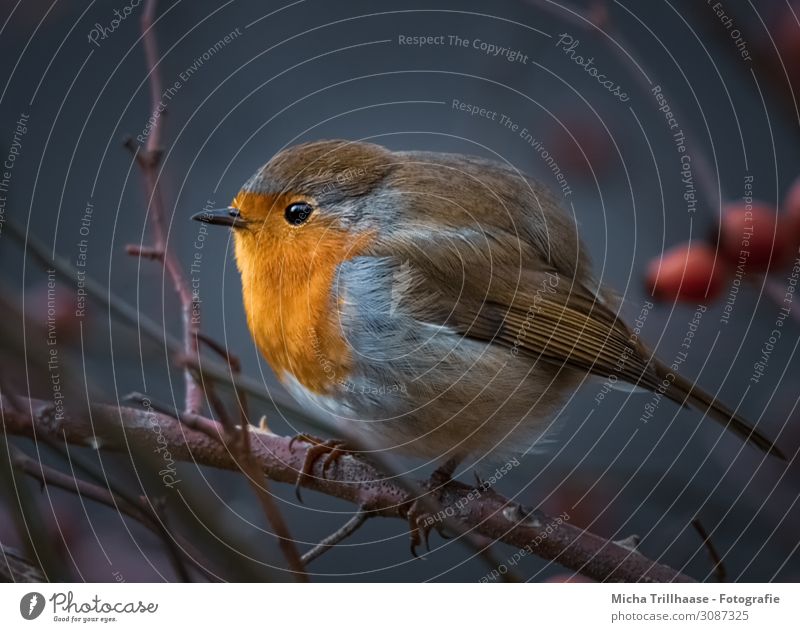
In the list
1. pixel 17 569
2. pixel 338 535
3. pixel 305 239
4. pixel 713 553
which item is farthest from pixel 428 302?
pixel 17 569

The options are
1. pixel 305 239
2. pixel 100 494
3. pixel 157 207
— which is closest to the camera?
pixel 100 494

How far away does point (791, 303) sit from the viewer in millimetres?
1027

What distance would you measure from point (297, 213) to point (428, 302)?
18 cm

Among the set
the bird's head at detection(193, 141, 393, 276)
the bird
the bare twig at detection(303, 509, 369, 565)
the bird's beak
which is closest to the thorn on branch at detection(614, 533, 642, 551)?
the bird

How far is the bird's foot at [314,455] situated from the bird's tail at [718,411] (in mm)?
385

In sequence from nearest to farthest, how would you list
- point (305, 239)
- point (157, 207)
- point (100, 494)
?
point (100, 494)
point (157, 207)
point (305, 239)

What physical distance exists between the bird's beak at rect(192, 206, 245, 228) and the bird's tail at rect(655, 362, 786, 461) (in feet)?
1.70

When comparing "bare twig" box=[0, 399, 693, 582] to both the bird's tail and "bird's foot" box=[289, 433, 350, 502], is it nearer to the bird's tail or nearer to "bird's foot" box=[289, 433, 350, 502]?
"bird's foot" box=[289, 433, 350, 502]

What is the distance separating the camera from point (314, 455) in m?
0.98

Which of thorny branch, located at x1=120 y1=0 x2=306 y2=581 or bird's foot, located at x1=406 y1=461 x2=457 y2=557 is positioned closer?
thorny branch, located at x1=120 y1=0 x2=306 y2=581
